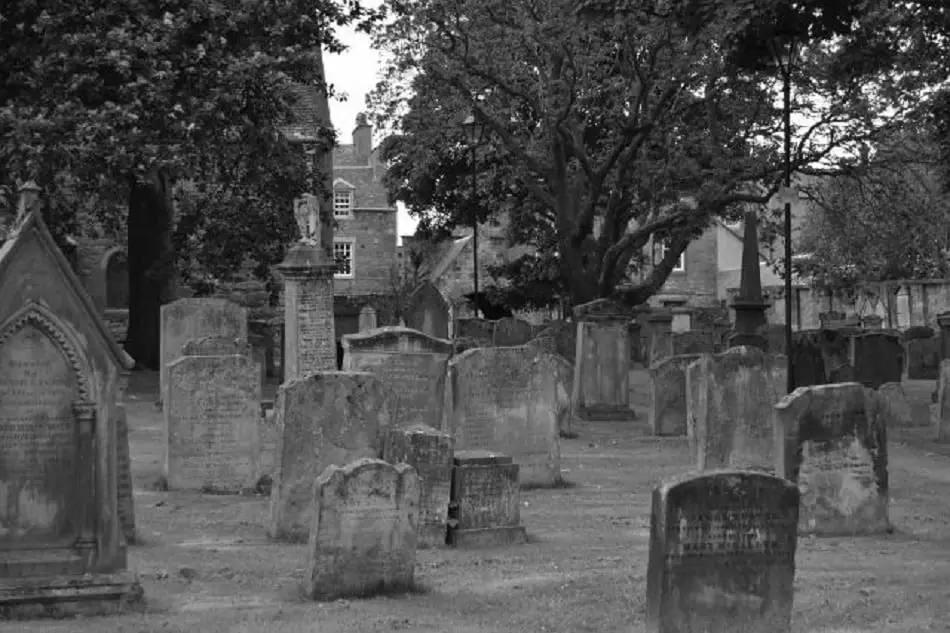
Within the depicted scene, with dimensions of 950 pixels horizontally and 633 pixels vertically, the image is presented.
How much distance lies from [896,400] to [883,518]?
Answer: 11.8m

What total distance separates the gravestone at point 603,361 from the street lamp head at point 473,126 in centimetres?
1143

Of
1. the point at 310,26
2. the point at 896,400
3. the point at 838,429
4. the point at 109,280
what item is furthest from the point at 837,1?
the point at 109,280

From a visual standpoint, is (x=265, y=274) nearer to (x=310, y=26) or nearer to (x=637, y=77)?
(x=310, y=26)

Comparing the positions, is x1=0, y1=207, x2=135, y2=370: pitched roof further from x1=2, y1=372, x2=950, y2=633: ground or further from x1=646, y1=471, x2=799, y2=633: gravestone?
x1=646, y1=471, x2=799, y2=633: gravestone

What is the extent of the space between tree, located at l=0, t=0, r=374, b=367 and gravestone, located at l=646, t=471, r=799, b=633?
20.1 meters

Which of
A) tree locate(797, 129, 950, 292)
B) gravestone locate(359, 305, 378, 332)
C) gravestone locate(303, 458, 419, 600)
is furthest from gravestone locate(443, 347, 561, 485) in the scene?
gravestone locate(359, 305, 378, 332)

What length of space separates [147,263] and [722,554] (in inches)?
1121

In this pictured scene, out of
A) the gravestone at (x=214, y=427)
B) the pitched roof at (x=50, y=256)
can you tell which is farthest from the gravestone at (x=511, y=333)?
the pitched roof at (x=50, y=256)

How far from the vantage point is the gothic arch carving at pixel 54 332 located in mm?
10453

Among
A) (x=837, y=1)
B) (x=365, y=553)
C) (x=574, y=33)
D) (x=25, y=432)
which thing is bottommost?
(x=365, y=553)

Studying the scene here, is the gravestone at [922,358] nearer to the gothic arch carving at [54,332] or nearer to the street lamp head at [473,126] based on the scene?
the street lamp head at [473,126]

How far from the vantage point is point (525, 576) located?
12.2 meters

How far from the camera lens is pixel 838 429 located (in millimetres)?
14047

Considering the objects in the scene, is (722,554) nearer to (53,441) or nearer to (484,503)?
(53,441)
